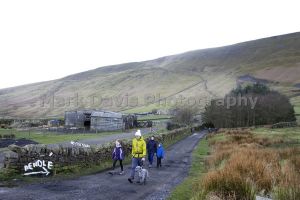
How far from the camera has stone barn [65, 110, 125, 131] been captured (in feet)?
224

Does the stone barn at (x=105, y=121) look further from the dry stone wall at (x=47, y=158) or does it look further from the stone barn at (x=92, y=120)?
the dry stone wall at (x=47, y=158)

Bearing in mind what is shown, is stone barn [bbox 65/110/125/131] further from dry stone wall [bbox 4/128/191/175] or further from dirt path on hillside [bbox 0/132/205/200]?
dirt path on hillside [bbox 0/132/205/200]

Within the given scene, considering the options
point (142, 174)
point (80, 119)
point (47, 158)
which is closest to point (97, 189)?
point (142, 174)

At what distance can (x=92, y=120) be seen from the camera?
68.0m

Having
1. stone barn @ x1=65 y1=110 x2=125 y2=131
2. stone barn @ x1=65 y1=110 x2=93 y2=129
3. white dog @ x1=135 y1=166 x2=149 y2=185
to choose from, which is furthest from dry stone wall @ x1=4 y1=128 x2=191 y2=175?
stone barn @ x1=65 y1=110 x2=93 y2=129

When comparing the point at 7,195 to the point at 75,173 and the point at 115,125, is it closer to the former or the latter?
the point at 75,173

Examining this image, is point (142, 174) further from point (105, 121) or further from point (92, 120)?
point (105, 121)

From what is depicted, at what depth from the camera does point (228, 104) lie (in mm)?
86938

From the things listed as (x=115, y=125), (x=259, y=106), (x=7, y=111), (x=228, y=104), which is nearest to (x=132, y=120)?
(x=115, y=125)

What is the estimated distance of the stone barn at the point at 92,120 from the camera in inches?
2685

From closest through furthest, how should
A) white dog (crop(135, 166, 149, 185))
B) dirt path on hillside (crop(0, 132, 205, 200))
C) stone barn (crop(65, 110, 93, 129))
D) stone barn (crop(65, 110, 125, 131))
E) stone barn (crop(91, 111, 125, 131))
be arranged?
dirt path on hillside (crop(0, 132, 205, 200)), white dog (crop(135, 166, 149, 185)), stone barn (crop(91, 111, 125, 131)), stone barn (crop(65, 110, 125, 131)), stone barn (crop(65, 110, 93, 129))

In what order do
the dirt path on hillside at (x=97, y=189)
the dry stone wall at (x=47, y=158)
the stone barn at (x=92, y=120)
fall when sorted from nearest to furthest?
the dirt path on hillside at (x=97, y=189) < the dry stone wall at (x=47, y=158) < the stone barn at (x=92, y=120)

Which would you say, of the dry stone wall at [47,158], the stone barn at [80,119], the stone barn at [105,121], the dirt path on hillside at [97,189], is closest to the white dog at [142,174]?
the dirt path on hillside at [97,189]

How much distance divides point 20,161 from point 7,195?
13.3 ft
